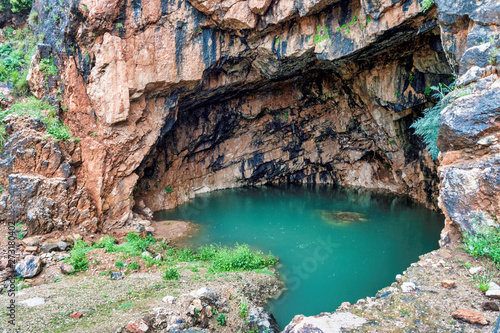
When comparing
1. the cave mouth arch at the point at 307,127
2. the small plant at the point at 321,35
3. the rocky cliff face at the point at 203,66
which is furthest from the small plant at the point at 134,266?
the small plant at the point at 321,35

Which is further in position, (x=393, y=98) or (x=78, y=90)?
(x=393, y=98)

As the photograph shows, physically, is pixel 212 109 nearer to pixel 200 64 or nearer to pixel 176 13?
pixel 200 64

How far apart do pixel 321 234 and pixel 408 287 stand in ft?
30.1

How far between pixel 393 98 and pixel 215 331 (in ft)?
51.0

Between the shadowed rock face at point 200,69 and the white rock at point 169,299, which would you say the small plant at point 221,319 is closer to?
the white rock at point 169,299

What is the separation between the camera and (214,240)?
44.9 ft

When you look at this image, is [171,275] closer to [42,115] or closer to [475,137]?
[475,137]

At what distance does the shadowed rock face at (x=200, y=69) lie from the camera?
39.9ft

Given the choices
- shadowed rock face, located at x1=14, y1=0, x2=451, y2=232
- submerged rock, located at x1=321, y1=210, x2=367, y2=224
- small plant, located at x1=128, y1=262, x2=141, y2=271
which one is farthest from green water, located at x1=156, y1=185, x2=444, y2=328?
small plant, located at x1=128, y1=262, x2=141, y2=271

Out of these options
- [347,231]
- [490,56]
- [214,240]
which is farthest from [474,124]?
[214,240]

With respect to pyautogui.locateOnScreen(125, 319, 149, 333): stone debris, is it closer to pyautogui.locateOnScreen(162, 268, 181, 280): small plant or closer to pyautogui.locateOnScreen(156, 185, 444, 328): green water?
pyautogui.locateOnScreen(162, 268, 181, 280): small plant

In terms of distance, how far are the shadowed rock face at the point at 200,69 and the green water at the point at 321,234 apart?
3.08 metres

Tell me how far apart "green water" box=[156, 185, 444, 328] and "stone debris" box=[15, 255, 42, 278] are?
6095mm

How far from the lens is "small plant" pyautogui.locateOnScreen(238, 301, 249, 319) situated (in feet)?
23.5
